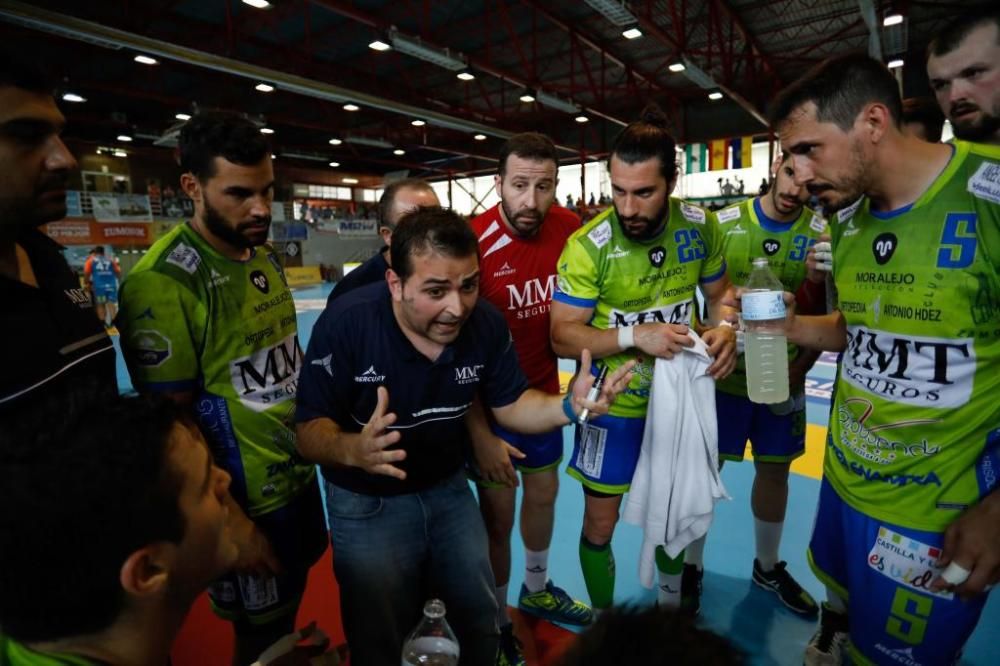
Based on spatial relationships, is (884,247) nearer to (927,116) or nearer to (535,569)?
(927,116)

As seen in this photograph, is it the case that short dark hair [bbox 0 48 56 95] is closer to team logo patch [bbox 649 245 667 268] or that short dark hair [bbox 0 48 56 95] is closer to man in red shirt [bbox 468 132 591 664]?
man in red shirt [bbox 468 132 591 664]

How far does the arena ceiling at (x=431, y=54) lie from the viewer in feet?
29.8

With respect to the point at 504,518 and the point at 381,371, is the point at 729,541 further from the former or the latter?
the point at 381,371

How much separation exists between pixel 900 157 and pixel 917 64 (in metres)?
19.0

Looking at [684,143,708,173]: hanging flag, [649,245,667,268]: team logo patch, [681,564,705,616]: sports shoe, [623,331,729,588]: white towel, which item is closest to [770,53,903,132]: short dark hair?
[649,245,667,268]: team logo patch

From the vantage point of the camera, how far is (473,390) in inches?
78.6

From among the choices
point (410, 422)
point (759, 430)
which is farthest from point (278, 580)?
point (759, 430)

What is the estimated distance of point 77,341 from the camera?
4.58ft

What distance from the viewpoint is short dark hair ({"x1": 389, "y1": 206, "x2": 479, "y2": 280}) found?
5.76 feet

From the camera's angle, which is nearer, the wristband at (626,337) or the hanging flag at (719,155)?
the wristband at (626,337)

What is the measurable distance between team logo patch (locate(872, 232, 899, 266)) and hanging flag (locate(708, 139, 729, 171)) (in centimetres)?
1442

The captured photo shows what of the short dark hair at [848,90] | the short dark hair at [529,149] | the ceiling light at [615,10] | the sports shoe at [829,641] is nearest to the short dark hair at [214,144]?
the short dark hair at [529,149]

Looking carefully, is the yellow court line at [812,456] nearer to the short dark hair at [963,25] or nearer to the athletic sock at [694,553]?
the athletic sock at [694,553]

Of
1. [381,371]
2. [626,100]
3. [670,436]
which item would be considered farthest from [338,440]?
[626,100]
